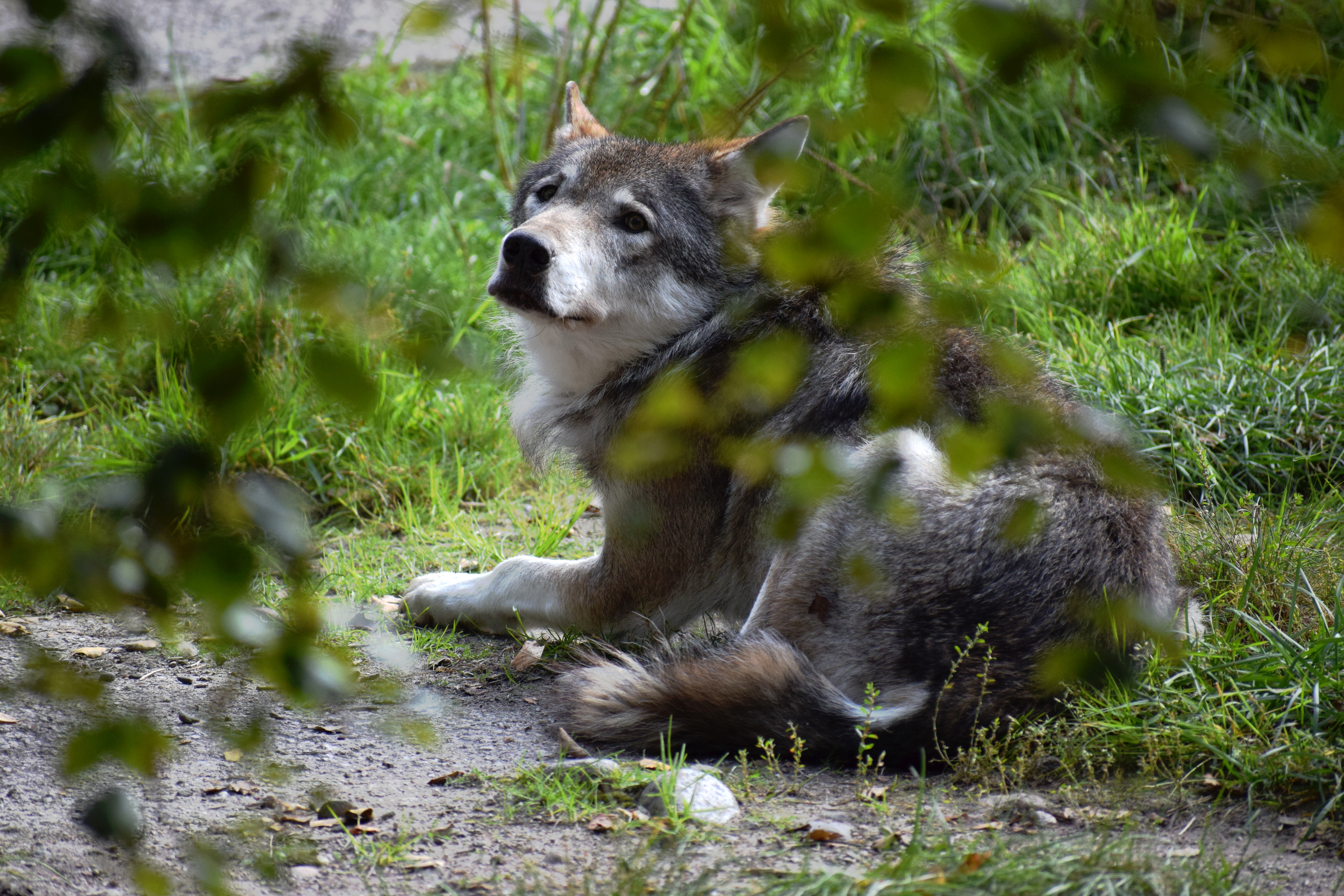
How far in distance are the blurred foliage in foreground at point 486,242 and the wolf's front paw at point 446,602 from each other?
2.46 ft

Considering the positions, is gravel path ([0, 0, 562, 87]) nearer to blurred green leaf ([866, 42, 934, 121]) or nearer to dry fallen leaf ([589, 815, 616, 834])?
dry fallen leaf ([589, 815, 616, 834])

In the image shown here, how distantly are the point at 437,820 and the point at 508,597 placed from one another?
1.23 m

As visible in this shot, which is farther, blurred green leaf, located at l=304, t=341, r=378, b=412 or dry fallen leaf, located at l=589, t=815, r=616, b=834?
dry fallen leaf, located at l=589, t=815, r=616, b=834

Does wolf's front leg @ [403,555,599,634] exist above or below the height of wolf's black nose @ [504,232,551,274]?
below

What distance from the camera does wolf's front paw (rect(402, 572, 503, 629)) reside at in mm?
3848

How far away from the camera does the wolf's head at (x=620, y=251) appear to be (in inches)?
139

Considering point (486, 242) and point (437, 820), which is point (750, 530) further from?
point (486, 242)

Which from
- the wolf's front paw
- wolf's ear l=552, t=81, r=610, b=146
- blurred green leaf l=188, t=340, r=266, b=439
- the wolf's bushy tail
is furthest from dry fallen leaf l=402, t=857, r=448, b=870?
wolf's ear l=552, t=81, r=610, b=146

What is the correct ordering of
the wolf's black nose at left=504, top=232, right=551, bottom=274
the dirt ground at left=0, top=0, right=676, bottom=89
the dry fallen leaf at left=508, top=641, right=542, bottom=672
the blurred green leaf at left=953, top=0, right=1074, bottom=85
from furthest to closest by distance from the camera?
the dirt ground at left=0, top=0, right=676, bottom=89
the dry fallen leaf at left=508, top=641, right=542, bottom=672
the wolf's black nose at left=504, top=232, right=551, bottom=274
the blurred green leaf at left=953, top=0, right=1074, bottom=85

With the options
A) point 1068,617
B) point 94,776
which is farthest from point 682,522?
point 94,776

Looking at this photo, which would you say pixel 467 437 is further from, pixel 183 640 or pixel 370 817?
pixel 370 817

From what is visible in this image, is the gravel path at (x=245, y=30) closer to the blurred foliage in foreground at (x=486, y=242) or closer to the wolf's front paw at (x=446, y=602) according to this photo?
the blurred foliage in foreground at (x=486, y=242)

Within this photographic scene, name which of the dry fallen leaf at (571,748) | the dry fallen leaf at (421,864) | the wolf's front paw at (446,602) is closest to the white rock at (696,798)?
the dry fallen leaf at (571,748)

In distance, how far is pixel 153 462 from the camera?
39.6 inches
